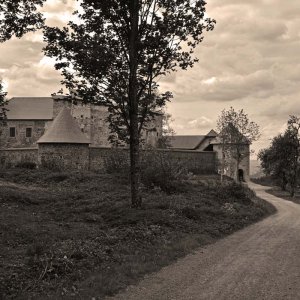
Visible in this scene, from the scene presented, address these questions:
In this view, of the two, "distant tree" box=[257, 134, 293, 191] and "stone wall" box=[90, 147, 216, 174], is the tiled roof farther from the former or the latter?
"distant tree" box=[257, 134, 293, 191]

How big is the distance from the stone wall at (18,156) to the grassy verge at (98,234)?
1891cm

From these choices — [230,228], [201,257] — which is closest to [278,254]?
[201,257]

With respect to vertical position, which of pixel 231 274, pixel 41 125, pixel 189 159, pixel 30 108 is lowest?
pixel 231 274

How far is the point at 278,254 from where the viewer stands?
1195 centimetres

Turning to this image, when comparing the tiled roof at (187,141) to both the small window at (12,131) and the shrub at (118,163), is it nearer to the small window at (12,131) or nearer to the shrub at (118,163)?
the small window at (12,131)

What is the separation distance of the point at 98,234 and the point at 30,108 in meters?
55.4

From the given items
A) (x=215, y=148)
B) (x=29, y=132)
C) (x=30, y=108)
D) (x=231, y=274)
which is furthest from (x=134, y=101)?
(x=215, y=148)

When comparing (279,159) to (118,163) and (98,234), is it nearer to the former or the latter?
(118,163)

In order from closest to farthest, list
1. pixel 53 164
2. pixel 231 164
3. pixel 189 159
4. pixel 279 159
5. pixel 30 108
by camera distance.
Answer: pixel 53 164
pixel 279 159
pixel 189 159
pixel 231 164
pixel 30 108

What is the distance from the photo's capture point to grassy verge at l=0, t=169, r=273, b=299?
326 inches

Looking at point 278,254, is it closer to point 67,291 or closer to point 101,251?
point 101,251

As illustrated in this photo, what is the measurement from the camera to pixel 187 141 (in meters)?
79.8

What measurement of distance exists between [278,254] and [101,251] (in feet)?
16.9

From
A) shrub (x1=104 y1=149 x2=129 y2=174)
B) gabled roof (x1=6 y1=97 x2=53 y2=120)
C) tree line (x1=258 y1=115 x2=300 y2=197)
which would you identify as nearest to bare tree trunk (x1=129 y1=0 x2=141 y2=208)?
shrub (x1=104 y1=149 x2=129 y2=174)
